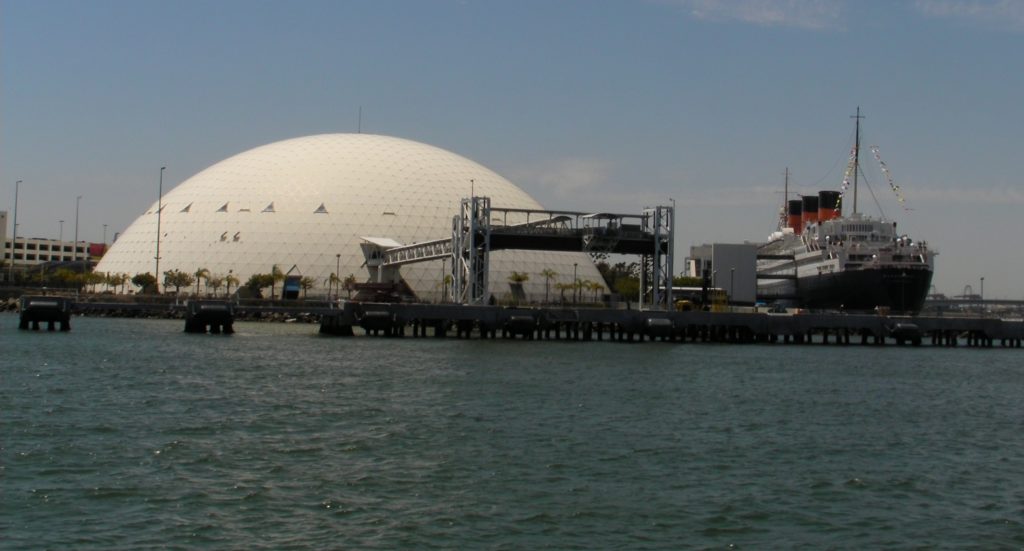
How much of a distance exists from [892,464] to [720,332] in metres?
61.1

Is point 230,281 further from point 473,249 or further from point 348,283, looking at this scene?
point 473,249

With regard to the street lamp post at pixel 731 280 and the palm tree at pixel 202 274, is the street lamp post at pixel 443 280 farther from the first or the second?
the street lamp post at pixel 731 280

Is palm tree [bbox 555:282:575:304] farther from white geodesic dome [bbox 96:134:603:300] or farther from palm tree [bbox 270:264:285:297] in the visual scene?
palm tree [bbox 270:264:285:297]

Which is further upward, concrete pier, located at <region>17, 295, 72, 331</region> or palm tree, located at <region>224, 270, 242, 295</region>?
palm tree, located at <region>224, 270, 242, 295</region>

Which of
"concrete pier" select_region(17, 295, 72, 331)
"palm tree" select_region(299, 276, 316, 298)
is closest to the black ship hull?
"palm tree" select_region(299, 276, 316, 298)

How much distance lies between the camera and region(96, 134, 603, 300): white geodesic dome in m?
124

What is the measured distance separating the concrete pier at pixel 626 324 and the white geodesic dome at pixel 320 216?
31.7 metres

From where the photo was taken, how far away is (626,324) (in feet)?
278

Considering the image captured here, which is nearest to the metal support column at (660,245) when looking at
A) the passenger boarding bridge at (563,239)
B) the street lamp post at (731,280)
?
the passenger boarding bridge at (563,239)

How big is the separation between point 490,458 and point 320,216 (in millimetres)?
101193

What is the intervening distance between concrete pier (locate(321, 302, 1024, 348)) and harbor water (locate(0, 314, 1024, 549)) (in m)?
27.8

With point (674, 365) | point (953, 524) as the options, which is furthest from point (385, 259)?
point (953, 524)

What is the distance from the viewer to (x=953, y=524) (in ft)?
74.2

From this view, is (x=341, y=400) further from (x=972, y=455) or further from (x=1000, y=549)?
(x=1000, y=549)
